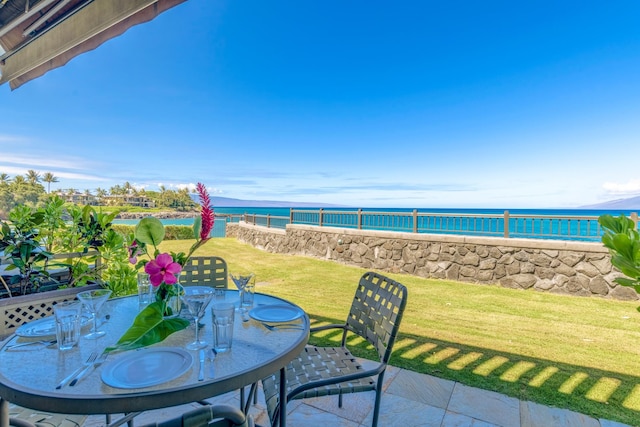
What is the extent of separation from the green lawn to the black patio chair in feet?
3.51

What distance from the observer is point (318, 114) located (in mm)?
13664

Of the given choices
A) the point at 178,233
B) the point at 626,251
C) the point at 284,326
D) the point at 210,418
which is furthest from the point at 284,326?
the point at 178,233

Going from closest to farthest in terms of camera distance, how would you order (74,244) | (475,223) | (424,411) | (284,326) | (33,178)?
(284,326)
(424,411)
(74,244)
(33,178)
(475,223)

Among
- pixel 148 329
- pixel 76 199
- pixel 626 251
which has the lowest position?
pixel 148 329

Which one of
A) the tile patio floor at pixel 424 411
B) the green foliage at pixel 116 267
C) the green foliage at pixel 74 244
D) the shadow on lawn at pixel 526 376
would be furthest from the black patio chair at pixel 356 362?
the green foliage at pixel 74 244

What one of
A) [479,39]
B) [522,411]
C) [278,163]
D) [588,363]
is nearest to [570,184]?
[479,39]

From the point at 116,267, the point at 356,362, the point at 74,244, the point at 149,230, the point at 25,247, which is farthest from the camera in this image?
the point at 116,267

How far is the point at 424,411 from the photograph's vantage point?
1.82 m

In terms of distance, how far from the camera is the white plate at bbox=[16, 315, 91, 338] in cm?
116

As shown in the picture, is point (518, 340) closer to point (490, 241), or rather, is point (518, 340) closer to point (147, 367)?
point (490, 241)

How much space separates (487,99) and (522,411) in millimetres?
11928

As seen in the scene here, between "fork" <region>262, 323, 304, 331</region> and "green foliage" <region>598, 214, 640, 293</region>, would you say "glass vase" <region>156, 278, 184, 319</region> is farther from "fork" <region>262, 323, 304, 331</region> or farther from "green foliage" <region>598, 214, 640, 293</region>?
"green foliage" <region>598, 214, 640, 293</region>

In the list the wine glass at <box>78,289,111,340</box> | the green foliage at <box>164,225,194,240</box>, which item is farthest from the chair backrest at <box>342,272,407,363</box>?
the green foliage at <box>164,225,194,240</box>

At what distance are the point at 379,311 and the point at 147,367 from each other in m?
1.07
